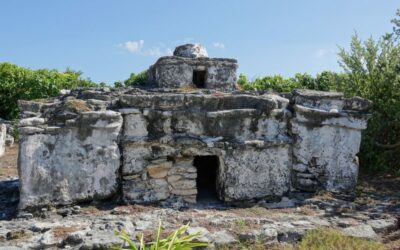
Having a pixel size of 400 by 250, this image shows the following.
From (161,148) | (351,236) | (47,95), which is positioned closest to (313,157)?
(351,236)

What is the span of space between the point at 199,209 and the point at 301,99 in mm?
2716

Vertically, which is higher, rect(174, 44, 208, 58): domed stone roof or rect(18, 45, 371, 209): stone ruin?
rect(174, 44, 208, 58): domed stone roof

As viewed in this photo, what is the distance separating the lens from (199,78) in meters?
11.9

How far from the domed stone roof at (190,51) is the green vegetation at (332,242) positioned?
23.9 ft

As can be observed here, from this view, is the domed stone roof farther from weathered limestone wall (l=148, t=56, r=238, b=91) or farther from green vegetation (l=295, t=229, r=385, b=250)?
green vegetation (l=295, t=229, r=385, b=250)

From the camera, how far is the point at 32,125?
6480mm

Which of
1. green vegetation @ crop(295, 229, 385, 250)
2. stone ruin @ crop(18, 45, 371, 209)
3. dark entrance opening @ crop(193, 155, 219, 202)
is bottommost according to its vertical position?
green vegetation @ crop(295, 229, 385, 250)

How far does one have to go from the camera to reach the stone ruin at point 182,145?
653 centimetres

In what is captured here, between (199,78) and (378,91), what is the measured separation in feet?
15.2

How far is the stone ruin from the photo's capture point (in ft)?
21.4

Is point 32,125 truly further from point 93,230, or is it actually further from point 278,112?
point 278,112

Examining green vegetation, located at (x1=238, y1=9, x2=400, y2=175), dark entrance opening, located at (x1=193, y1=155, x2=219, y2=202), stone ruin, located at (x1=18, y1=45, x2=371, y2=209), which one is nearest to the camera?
stone ruin, located at (x1=18, y1=45, x2=371, y2=209)

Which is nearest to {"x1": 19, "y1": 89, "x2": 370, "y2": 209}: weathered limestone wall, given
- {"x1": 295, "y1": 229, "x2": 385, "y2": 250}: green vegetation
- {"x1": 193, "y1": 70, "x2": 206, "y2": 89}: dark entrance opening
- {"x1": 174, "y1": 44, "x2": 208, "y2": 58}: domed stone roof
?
{"x1": 295, "y1": 229, "x2": 385, "y2": 250}: green vegetation

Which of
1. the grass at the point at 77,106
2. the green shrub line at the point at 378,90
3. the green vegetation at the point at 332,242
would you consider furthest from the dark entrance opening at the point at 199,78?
the green vegetation at the point at 332,242
